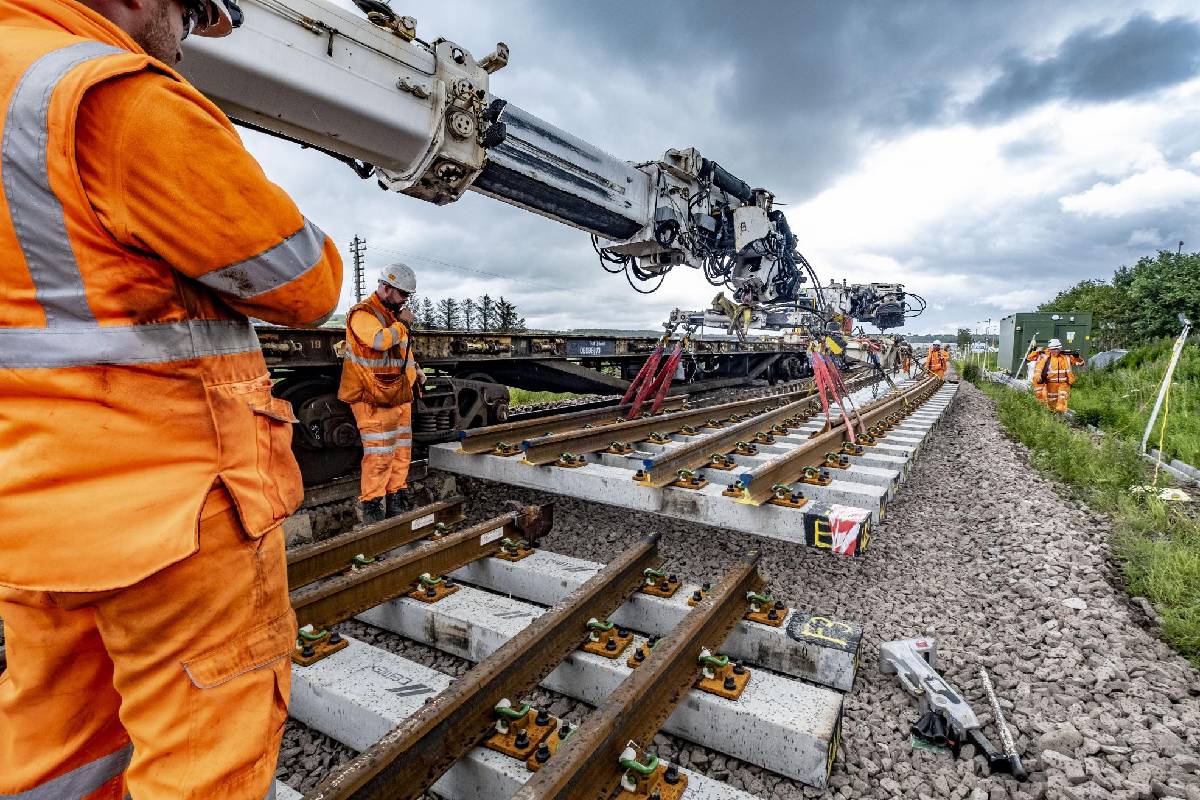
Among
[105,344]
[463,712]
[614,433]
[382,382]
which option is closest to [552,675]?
[463,712]

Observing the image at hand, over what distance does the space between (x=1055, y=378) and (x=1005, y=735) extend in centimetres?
1199

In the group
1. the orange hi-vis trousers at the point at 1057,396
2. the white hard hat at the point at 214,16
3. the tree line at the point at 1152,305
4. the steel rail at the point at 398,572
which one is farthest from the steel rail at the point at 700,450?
the tree line at the point at 1152,305

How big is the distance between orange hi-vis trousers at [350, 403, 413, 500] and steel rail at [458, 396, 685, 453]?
1.41 feet

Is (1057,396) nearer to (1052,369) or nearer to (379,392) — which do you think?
(1052,369)

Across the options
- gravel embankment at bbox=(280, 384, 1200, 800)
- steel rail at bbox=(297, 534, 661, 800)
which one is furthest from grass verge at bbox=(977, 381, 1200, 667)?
steel rail at bbox=(297, 534, 661, 800)

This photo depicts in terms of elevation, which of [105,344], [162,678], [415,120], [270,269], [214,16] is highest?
[415,120]

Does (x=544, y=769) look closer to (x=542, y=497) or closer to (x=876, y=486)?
(x=876, y=486)

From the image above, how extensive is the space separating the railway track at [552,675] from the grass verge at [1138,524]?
1.87 m

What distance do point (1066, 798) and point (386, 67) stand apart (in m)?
4.09

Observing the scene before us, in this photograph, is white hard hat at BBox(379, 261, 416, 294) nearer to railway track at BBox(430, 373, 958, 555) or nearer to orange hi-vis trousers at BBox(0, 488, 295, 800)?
railway track at BBox(430, 373, 958, 555)

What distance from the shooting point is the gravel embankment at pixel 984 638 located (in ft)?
6.20

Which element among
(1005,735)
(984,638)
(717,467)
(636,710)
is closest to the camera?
(636,710)

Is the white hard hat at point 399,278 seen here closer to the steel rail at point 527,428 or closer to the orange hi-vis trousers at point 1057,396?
the steel rail at point 527,428

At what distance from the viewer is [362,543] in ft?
9.79
